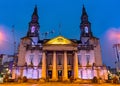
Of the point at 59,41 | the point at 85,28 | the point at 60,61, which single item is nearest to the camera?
the point at 60,61

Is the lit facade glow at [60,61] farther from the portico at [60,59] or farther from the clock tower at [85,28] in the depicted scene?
the clock tower at [85,28]

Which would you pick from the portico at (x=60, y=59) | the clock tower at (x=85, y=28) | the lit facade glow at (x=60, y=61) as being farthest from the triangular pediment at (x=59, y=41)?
the clock tower at (x=85, y=28)

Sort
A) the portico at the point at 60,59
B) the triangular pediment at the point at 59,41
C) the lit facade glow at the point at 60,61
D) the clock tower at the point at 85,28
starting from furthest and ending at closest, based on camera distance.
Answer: the clock tower at the point at 85,28
the triangular pediment at the point at 59,41
the lit facade glow at the point at 60,61
the portico at the point at 60,59

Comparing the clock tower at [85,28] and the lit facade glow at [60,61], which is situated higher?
the clock tower at [85,28]

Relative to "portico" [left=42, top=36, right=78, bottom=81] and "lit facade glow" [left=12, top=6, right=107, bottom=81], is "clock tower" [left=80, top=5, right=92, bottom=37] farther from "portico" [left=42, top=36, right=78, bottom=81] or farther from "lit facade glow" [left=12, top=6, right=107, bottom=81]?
"portico" [left=42, top=36, right=78, bottom=81]

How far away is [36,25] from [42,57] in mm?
16826

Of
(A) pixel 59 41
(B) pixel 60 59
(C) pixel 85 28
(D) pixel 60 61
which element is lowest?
(D) pixel 60 61

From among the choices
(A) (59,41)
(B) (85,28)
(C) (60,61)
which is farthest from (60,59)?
(B) (85,28)

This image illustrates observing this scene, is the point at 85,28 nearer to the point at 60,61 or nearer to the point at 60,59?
the point at 60,59

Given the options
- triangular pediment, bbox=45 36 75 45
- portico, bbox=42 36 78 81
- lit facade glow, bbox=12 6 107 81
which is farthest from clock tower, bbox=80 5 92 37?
portico, bbox=42 36 78 81

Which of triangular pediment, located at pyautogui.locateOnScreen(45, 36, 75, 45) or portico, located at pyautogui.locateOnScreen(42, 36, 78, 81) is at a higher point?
triangular pediment, located at pyautogui.locateOnScreen(45, 36, 75, 45)

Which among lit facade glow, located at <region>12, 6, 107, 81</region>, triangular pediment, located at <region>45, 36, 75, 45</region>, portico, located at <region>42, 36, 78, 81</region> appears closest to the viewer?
portico, located at <region>42, 36, 78, 81</region>

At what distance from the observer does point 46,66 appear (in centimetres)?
6122

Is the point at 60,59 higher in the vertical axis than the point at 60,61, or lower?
higher
